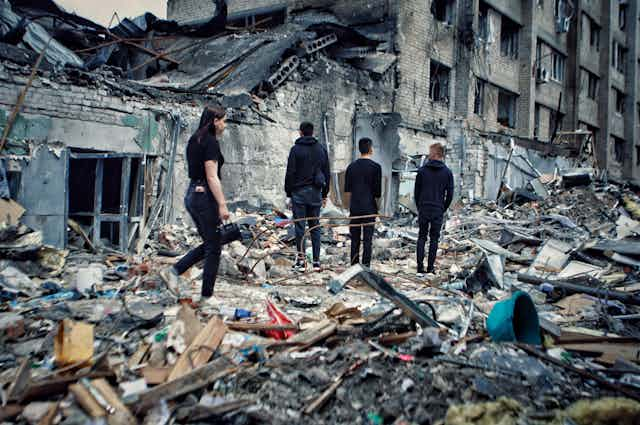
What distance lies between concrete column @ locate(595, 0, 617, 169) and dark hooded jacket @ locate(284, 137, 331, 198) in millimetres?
26651

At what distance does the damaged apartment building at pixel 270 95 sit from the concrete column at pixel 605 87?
1.97 m

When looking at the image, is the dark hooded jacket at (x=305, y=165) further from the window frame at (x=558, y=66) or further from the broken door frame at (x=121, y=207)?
the window frame at (x=558, y=66)

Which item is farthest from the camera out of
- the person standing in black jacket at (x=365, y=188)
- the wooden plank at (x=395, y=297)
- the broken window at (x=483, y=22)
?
the broken window at (x=483, y=22)

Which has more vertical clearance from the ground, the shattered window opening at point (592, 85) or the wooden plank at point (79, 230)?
the shattered window opening at point (592, 85)

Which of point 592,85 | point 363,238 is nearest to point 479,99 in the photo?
point 592,85

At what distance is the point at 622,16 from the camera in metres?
29.4

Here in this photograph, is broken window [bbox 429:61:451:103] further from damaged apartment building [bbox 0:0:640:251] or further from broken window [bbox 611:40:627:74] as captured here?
broken window [bbox 611:40:627:74]

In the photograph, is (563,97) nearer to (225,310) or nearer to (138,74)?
(138,74)

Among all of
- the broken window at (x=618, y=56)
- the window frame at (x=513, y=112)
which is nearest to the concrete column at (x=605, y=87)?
the broken window at (x=618, y=56)

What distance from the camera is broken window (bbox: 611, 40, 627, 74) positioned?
28281 mm

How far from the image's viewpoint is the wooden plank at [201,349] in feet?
8.67

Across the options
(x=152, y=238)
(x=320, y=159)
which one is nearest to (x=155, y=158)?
(x=152, y=238)

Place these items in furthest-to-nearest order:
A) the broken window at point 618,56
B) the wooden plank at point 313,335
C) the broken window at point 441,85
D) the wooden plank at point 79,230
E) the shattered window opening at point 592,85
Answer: the broken window at point 618,56 < the shattered window opening at point 592,85 < the broken window at point 441,85 < the wooden plank at point 79,230 < the wooden plank at point 313,335

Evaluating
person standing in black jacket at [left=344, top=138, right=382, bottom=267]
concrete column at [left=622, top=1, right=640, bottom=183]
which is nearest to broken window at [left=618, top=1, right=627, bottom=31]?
concrete column at [left=622, top=1, right=640, bottom=183]
